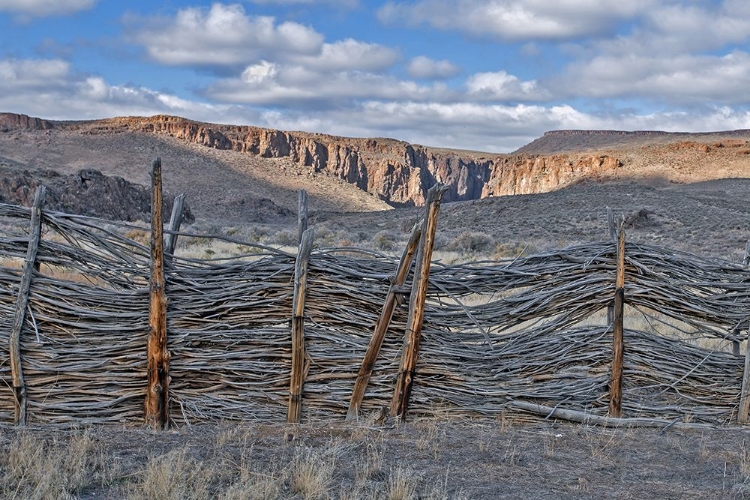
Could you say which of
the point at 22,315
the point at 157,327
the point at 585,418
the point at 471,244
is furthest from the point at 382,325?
the point at 471,244

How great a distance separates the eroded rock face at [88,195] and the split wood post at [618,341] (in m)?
32.8

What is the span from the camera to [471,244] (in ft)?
84.0

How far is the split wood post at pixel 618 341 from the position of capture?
5797 millimetres

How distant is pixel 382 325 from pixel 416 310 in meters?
0.25

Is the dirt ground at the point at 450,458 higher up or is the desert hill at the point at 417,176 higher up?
the desert hill at the point at 417,176

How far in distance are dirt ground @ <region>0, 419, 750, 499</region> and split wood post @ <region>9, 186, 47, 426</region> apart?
7.9 inches

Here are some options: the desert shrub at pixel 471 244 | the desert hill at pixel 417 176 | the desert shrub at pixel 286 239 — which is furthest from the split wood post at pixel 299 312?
the desert shrub at pixel 286 239

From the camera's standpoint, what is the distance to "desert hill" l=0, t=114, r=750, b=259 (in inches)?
1336

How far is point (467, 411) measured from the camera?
18.7 feet

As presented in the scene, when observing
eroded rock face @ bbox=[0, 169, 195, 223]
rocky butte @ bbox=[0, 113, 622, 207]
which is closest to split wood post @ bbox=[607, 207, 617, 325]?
eroded rock face @ bbox=[0, 169, 195, 223]

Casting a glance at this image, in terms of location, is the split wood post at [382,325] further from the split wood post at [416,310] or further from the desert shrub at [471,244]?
the desert shrub at [471,244]

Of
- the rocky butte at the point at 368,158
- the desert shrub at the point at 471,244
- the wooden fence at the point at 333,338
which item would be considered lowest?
the desert shrub at the point at 471,244

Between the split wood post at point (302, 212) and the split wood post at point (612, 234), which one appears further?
the split wood post at point (612, 234)

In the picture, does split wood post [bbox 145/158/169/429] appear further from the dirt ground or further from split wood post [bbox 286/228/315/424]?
split wood post [bbox 286/228/315/424]
